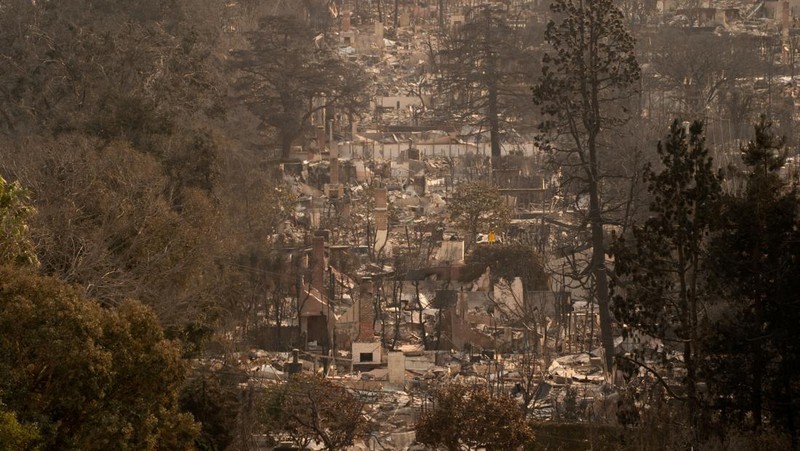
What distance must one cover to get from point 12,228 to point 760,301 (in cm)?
677

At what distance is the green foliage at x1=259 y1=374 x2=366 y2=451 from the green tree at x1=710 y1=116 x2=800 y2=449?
3.83 m

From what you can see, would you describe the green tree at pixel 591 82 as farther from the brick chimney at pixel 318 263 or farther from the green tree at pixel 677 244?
the brick chimney at pixel 318 263

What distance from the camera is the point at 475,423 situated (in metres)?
17.3

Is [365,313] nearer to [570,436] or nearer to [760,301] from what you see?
[570,436]

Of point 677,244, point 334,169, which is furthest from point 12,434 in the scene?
point 334,169

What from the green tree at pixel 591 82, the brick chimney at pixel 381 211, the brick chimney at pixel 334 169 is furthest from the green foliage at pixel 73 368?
the brick chimney at pixel 334 169

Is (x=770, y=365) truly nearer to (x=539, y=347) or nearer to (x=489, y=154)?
(x=539, y=347)

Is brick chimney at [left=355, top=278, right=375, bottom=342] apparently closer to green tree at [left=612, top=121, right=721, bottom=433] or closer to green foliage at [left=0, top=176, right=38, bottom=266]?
green tree at [left=612, top=121, right=721, bottom=433]

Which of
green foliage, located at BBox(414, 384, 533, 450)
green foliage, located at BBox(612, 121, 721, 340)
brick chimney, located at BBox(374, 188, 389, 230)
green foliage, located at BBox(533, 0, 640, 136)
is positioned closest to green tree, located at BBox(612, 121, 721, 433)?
green foliage, located at BBox(612, 121, 721, 340)

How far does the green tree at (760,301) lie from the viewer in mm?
15914

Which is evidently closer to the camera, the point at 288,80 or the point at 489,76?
the point at 288,80

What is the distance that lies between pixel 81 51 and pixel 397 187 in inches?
298

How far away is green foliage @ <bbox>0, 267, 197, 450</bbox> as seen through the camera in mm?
13555

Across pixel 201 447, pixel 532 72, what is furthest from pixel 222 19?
pixel 201 447
